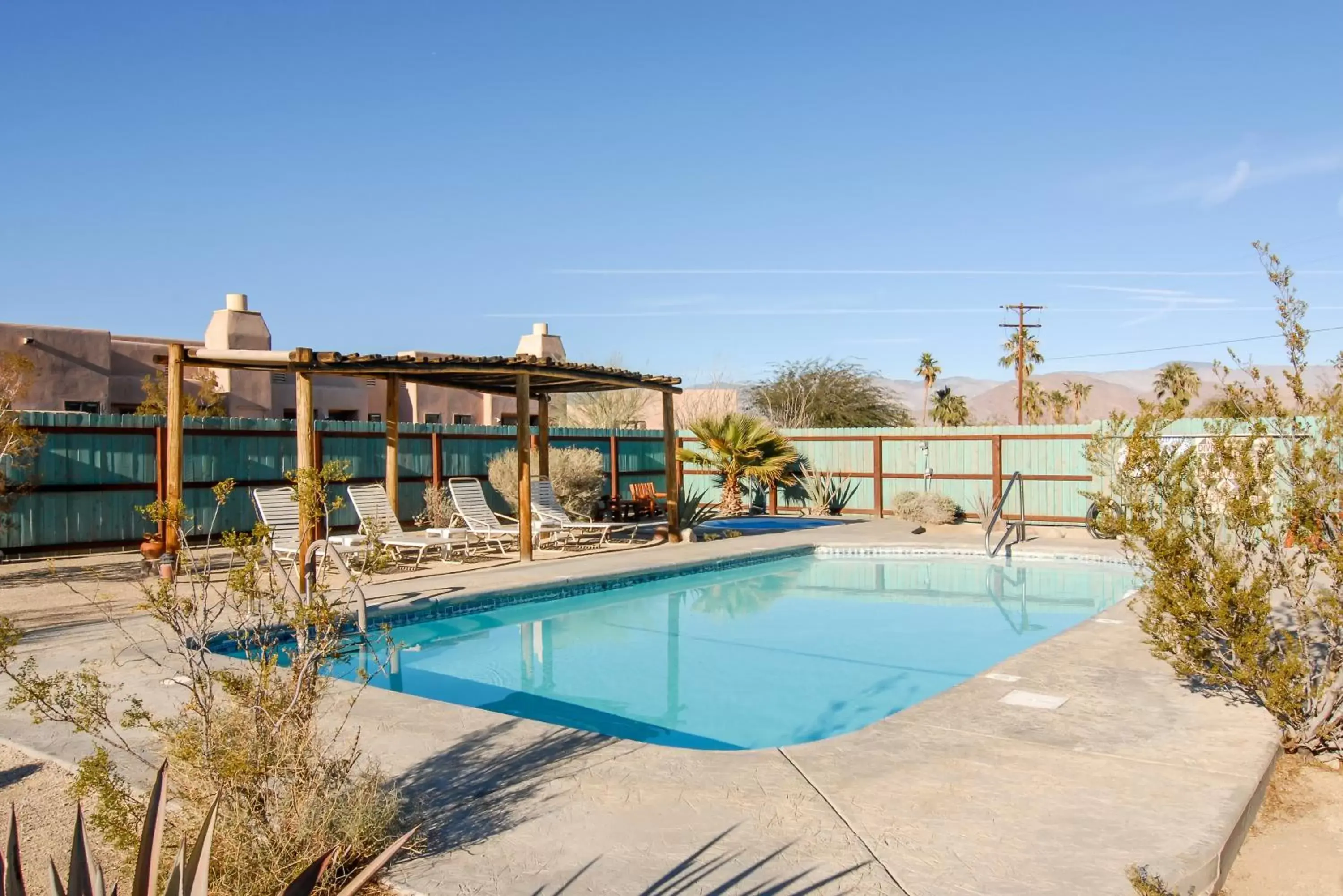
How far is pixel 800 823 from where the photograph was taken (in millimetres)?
3508

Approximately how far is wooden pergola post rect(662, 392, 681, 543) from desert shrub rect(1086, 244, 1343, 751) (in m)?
9.31

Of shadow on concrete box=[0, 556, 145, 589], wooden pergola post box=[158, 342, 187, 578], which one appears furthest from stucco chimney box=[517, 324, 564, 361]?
wooden pergola post box=[158, 342, 187, 578]

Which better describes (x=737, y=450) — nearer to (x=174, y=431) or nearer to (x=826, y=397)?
(x=174, y=431)

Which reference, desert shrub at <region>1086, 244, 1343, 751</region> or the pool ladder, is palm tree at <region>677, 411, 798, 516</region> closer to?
the pool ladder

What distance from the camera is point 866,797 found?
378 centimetres

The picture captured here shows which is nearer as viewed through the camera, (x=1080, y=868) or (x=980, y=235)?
(x=1080, y=868)

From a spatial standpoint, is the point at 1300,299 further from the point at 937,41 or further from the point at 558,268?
the point at 558,268

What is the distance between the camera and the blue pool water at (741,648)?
21.9 feet

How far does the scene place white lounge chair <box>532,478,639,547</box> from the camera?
1289 cm

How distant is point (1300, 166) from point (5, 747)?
2354cm

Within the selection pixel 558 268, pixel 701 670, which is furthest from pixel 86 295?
pixel 701 670

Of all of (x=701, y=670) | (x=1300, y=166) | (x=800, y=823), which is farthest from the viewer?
(x=1300, y=166)

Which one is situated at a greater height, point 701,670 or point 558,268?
point 558,268

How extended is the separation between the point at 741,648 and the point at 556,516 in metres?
5.05
